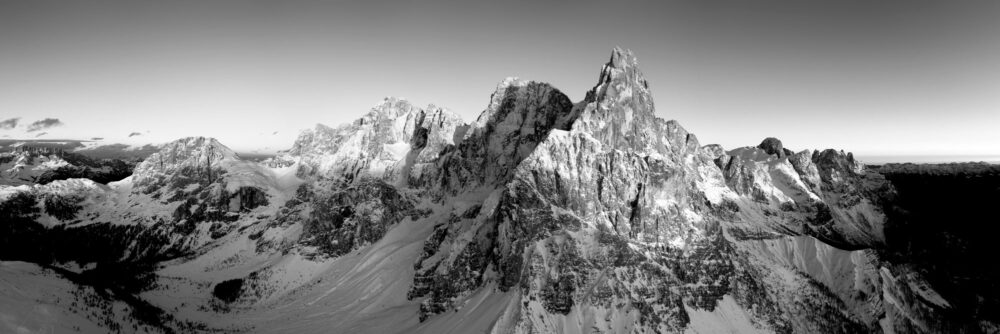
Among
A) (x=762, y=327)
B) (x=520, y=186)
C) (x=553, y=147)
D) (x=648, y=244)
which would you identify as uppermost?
(x=553, y=147)

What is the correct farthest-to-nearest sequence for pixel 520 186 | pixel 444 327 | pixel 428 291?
pixel 428 291, pixel 520 186, pixel 444 327

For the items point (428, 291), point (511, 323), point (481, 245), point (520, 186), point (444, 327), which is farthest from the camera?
point (428, 291)

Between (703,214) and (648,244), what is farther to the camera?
(703,214)

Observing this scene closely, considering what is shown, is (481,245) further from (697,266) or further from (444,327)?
(697,266)

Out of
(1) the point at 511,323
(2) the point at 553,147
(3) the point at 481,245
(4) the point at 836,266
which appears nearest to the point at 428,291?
(3) the point at 481,245

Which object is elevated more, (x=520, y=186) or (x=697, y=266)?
(x=520, y=186)

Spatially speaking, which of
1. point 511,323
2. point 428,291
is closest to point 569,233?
point 511,323

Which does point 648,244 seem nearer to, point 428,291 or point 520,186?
point 520,186

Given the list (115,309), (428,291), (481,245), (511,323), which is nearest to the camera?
(115,309)

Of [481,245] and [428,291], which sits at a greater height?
[481,245]
